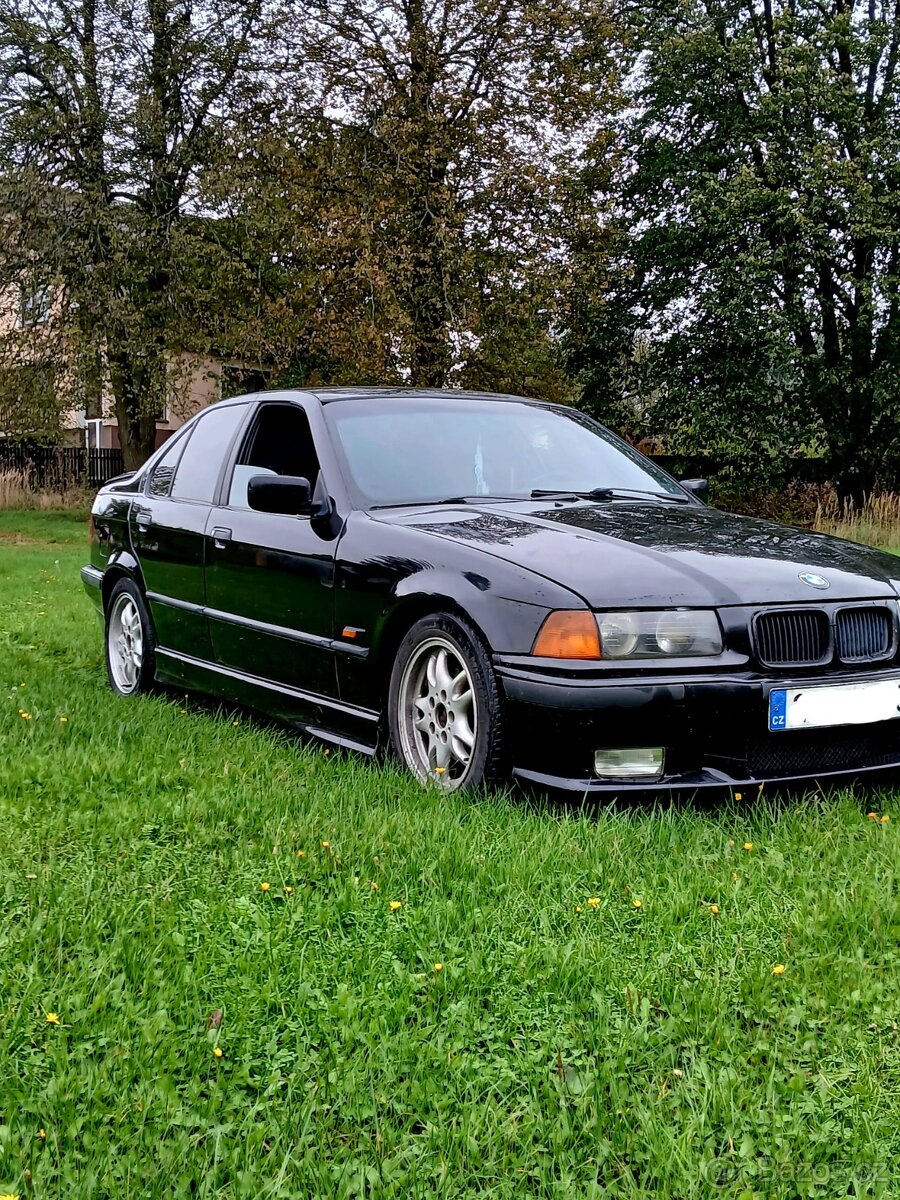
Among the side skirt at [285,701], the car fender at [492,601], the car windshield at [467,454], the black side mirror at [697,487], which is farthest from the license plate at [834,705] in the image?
the black side mirror at [697,487]

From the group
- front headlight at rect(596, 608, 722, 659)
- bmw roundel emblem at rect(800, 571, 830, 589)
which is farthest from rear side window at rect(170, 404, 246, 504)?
bmw roundel emblem at rect(800, 571, 830, 589)

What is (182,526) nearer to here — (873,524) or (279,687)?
(279,687)

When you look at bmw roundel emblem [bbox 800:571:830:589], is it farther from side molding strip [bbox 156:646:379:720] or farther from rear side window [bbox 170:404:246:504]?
rear side window [bbox 170:404:246:504]

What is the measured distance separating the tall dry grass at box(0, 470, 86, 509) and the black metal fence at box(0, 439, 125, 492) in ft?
4.33

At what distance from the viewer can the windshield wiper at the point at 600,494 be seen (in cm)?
505

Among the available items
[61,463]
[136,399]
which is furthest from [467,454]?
[61,463]

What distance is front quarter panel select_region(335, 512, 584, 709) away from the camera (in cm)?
387

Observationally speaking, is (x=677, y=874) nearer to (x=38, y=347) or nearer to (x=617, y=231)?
(x=617, y=231)

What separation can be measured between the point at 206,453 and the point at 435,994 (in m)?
3.96

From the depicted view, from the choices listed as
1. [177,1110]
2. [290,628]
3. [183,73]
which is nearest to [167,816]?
[290,628]

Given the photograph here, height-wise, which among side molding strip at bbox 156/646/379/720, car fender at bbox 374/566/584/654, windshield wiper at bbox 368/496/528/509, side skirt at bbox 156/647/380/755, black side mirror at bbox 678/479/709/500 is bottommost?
side skirt at bbox 156/647/380/755

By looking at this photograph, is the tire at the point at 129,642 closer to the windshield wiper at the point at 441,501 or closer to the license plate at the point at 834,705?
the windshield wiper at the point at 441,501

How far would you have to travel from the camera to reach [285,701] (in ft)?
16.5

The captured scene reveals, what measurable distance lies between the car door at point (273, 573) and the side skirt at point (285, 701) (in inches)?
1.7
